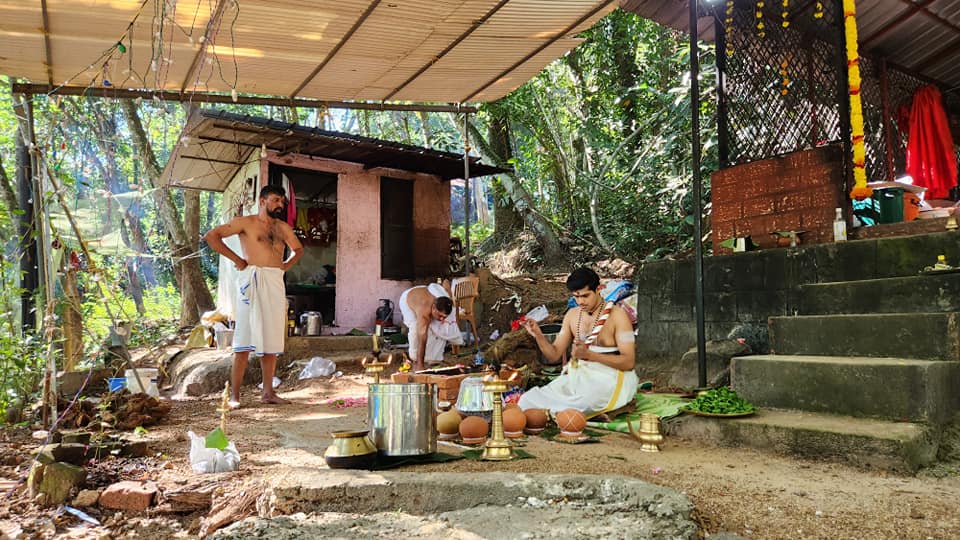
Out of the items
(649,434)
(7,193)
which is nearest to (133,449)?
(649,434)

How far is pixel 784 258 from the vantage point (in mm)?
5785

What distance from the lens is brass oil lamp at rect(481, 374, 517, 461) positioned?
3639 mm

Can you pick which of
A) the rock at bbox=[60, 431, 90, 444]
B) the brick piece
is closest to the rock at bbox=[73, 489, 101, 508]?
the rock at bbox=[60, 431, 90, 444]

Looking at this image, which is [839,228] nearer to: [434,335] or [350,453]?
[350,453]

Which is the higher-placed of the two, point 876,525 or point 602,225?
point 602,225

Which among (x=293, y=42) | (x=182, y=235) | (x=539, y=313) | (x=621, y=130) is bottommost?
(x=539, y=313)

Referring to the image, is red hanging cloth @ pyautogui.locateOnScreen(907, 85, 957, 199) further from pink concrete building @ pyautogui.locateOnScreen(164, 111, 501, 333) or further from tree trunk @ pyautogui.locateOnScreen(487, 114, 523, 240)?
tree trunk @ pyautogui.locateOnScreen(487, 114, 523, 240)

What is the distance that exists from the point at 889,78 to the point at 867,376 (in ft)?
21.7

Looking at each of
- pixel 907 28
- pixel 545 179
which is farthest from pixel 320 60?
pixel 545 179

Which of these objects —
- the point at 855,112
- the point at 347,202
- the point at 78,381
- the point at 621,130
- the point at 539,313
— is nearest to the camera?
the point at 855,112

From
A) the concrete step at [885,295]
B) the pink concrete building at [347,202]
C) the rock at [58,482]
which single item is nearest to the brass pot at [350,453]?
the rock at [58,482]

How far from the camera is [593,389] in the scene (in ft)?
16.3

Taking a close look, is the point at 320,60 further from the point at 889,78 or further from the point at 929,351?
the point at 889,78

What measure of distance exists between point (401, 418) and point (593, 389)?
6.46ft
